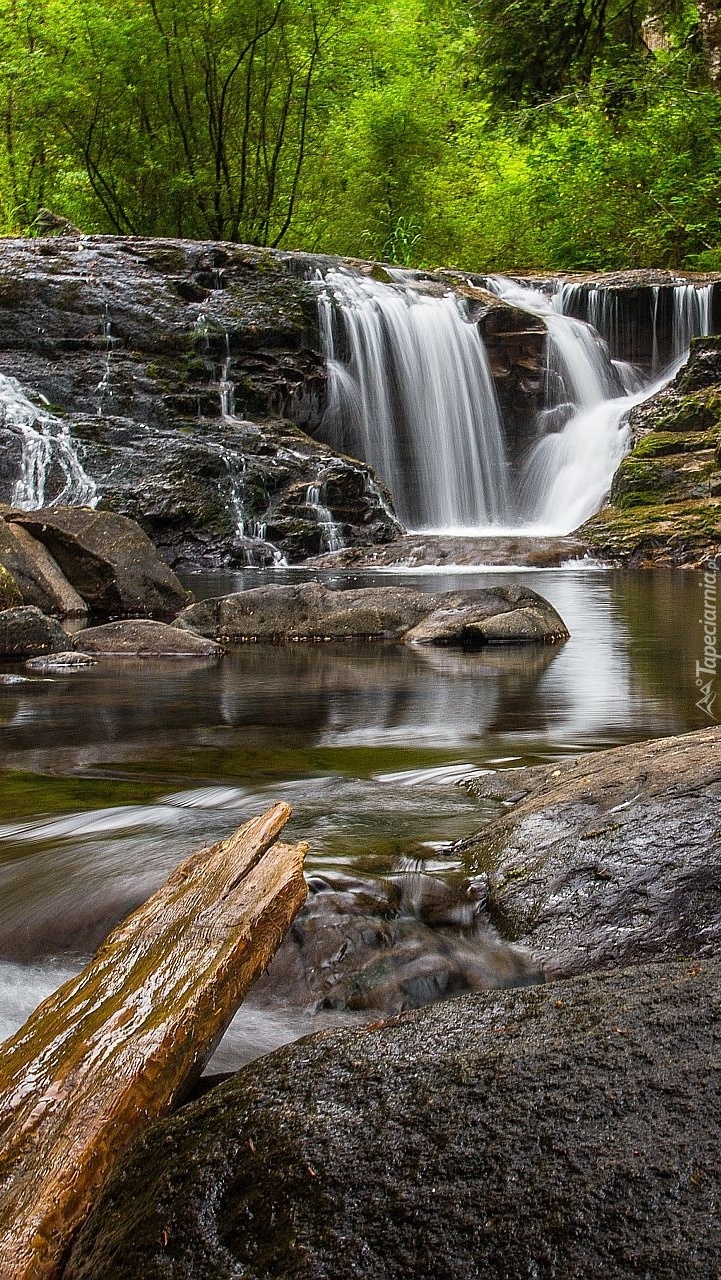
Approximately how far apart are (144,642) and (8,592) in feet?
4.82

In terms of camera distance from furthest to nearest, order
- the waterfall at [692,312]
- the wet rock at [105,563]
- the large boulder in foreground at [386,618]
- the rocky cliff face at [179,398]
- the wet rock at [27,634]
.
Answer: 1. the waterfall at [692,312]
2. the rocky cliff face at [179,398]
3. the wet rock at [105,563]
4. the large boulder in foreground at [386,618]
5. the wet rock at [27,634]

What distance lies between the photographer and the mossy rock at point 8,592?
8250mm

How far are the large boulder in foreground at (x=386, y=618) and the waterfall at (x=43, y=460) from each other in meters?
7.30

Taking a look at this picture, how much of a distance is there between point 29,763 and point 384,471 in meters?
14.5

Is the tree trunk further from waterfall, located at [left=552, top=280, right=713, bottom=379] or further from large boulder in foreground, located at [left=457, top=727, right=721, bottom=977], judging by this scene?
large boulder in foreground, located at [left=457, top=727, right=721, bottom=977]

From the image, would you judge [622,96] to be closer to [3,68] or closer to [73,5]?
[73,5]

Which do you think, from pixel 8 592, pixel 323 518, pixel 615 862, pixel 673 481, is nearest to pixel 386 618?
pixel 8 592

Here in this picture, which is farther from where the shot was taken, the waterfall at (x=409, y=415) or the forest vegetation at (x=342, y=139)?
the forest vegetation at (x=342, y=139)

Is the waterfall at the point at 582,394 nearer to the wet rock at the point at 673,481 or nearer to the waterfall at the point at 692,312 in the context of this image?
the waterfall at the point at 692,312

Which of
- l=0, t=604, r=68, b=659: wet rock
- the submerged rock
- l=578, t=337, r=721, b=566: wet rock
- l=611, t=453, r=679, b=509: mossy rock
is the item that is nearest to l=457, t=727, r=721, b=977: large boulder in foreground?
the submerged rock

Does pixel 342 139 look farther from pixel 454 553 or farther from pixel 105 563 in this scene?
pixel 105 563

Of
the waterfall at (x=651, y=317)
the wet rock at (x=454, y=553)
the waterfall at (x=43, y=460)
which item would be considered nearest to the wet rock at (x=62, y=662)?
the wet rock at (x=454, y=553)

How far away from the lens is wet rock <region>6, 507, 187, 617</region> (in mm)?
9539

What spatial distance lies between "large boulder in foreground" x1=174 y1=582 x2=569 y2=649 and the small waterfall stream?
9403 millimetres
